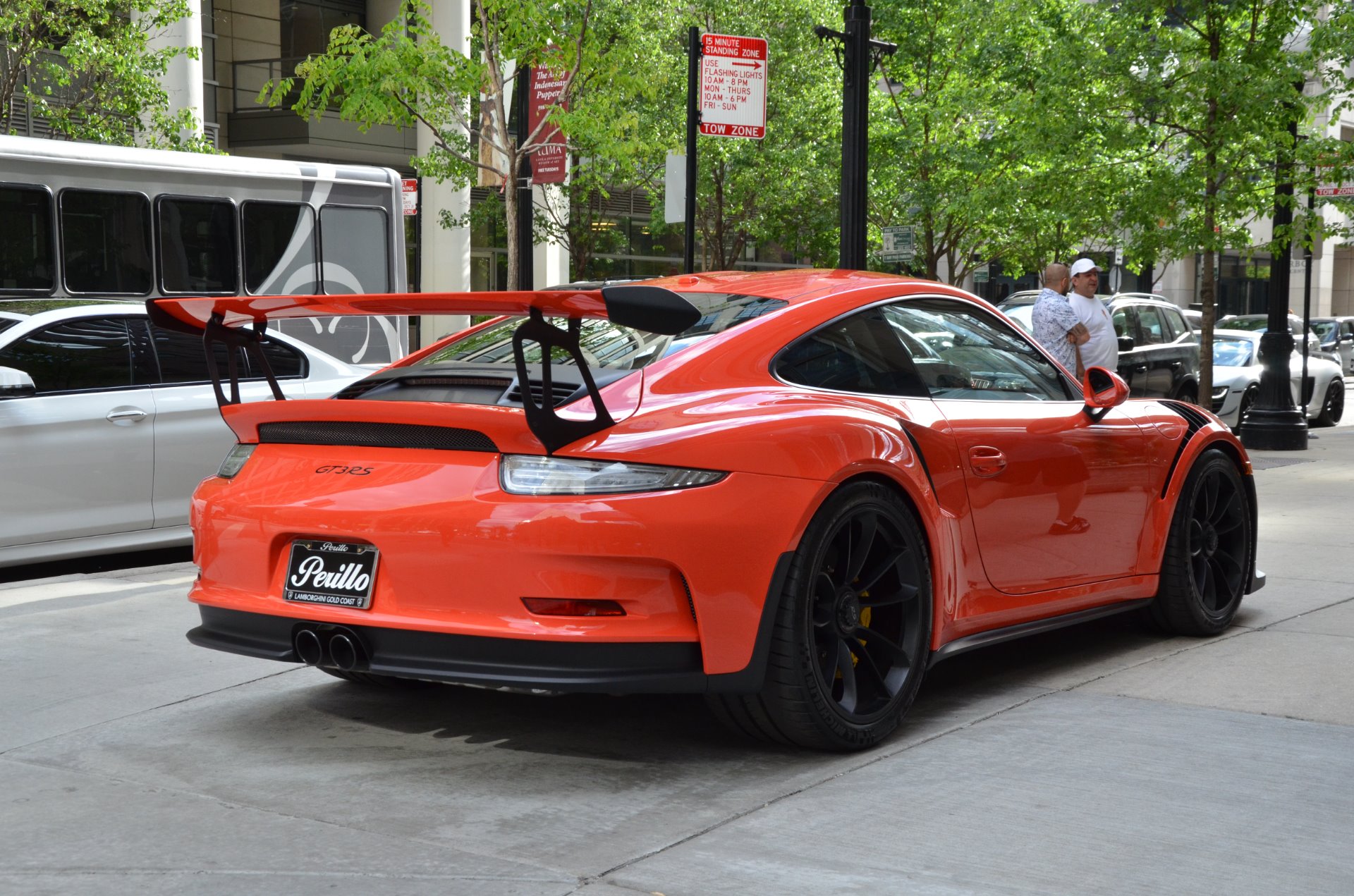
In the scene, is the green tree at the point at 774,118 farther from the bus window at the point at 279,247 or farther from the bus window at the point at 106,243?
the bus window at the point at 106,243

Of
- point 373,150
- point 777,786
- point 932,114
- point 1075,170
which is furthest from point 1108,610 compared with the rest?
point 373,150

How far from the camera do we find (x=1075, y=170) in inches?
664

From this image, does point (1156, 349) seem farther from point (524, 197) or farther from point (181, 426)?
point (181, 426)

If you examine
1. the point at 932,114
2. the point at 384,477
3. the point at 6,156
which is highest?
the point at 932,114

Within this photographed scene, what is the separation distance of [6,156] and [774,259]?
103ft

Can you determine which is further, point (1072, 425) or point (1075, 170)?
point (1075, 170)

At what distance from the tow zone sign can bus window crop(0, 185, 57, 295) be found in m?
5.42

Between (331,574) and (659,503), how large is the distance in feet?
3.15

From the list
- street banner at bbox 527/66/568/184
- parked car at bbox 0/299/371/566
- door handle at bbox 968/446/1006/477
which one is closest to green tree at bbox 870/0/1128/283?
street banner at bbox 527/66/568/184

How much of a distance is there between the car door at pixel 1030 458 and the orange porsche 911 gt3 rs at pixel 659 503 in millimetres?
16

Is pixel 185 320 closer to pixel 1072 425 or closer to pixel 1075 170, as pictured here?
pixel 1072 425

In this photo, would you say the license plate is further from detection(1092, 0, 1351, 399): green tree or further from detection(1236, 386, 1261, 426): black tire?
detection(1236, 386, 1261, 426): black tire

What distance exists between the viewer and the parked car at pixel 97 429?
8.29 meters

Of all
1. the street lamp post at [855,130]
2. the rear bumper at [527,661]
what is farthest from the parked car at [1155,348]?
the rear bumper at [527,661]
